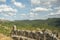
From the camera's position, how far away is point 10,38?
3633 mm

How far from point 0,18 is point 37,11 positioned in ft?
2.78

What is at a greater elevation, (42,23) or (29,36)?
(42,23)

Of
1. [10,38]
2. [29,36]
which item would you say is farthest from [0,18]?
[29,36]

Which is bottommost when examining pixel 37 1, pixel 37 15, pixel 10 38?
pixel 10 38

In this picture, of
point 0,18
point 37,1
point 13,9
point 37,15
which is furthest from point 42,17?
point 0,18

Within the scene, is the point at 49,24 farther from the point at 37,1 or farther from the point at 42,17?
the point at 37,1

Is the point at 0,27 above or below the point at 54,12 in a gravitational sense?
below

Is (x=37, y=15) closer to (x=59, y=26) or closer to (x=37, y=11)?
(x=37, y=11)

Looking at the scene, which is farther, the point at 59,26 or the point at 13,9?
the point at 13,9

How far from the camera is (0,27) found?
381cm

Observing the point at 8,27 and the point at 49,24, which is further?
the point at 8,27

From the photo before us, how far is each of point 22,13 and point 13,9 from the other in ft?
0.77

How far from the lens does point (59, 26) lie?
342 cm

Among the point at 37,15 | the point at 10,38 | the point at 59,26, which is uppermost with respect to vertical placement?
the point at 37,15
